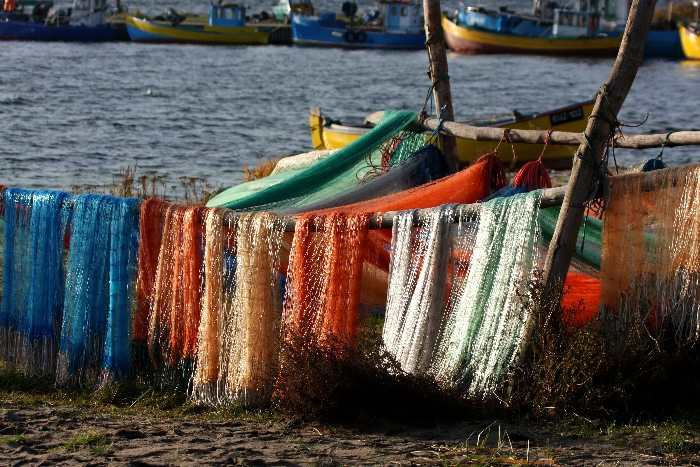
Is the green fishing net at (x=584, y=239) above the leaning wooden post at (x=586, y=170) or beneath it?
beneath

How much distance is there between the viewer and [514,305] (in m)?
6.67

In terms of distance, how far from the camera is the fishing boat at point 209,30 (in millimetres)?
51156

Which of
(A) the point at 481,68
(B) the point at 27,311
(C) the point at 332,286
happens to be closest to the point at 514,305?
(C) the point at 332,286

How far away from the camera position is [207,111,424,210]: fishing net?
361 inches

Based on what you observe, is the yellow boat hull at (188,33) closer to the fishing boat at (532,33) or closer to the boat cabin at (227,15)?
the boat cabin at (227,15)

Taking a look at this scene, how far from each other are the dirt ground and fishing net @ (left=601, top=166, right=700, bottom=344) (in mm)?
759

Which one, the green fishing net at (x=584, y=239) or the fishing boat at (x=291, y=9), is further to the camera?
the fishing boat at (x=291, y=9)

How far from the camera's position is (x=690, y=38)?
47.8m

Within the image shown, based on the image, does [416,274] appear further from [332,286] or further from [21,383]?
[21,383]

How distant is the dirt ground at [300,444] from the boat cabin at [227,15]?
153 ft

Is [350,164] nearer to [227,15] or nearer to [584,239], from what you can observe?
[584,239]

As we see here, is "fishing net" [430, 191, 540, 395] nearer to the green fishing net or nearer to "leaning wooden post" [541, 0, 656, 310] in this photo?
"leaning wooden post" [541, 0, 656, 310]

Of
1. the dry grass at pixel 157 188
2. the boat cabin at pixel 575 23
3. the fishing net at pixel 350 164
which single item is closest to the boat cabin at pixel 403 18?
the boat cabin at pixel 575 23

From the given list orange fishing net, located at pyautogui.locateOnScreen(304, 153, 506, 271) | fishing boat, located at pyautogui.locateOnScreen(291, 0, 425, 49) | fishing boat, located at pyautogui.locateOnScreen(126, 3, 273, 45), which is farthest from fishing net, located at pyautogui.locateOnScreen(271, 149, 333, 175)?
fishing boat, located at pyautogui.locateOnScreen(126, 3, 273, 45)
